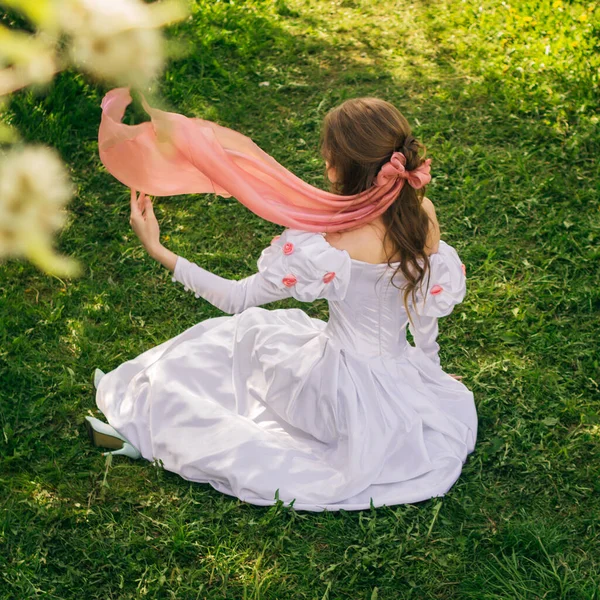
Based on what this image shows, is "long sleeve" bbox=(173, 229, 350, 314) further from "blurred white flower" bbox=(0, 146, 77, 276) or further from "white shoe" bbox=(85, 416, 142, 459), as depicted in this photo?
"blurred white flower" bbox=(0, 146, 77, 276)

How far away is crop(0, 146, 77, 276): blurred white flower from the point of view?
82 cm

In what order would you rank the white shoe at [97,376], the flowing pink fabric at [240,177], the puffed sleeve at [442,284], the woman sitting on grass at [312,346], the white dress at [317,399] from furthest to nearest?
the white shoe at [97,376], the puffed sleeve at [442,284], the white dress at [317,399], the woman sitting on grass at [312,346], the flowing pink fabric at [240,177]

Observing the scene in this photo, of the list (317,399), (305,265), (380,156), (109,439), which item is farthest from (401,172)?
(109,439)

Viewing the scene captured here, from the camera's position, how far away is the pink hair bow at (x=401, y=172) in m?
2.83

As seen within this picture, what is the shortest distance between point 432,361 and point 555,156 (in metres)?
2.29

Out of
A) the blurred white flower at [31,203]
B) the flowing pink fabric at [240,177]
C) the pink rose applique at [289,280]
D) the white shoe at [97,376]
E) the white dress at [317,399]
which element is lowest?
the white shoe at [97,376]

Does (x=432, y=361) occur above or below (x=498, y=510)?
above

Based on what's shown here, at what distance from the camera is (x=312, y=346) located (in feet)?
11.5

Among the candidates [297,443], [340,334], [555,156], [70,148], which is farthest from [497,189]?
[70,148]

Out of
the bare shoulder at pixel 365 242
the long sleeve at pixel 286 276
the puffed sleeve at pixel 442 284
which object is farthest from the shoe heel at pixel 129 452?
the puffed sleeve at pixel 442 284

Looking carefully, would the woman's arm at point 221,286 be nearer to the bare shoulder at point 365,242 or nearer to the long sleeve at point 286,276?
the long sleeve at point 286,276

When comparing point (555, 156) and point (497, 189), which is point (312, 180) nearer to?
point (497, 189)

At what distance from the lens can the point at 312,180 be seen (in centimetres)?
514


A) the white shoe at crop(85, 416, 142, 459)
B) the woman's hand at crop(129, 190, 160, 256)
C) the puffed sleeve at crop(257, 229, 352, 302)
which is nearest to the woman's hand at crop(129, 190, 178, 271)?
the woman's hand at crop(129, 190, 160, 256)
